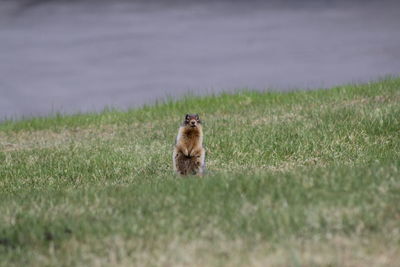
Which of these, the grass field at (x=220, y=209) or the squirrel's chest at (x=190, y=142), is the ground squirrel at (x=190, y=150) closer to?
the squirrel's chest at (x=190, y=142)

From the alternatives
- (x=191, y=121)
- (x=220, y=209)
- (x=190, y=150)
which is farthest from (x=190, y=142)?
(x=220, y=209)

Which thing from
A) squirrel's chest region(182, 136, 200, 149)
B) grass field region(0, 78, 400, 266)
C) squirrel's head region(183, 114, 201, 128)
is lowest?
grass field region(0, 78, 400, 266)

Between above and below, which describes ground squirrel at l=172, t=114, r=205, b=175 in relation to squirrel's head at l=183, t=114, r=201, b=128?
below

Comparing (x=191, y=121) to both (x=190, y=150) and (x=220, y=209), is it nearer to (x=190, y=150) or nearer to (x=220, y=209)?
(x=190, y=150)

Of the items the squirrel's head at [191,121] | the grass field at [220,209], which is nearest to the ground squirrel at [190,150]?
the squirrel's head at [191,121]

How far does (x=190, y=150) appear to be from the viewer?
13469 mm

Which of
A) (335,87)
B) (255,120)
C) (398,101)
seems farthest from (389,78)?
(255,120)

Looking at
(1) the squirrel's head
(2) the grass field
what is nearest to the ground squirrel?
(1) the squirrel's head

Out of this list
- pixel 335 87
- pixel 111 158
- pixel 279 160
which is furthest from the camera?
pixel 335 87

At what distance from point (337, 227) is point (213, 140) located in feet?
32.7

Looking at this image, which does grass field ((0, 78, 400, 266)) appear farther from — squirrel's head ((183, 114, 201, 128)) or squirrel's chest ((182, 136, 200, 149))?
squirrel's head ((183, 114, 201, 128))

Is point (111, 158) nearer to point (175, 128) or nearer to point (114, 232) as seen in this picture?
point (175, 128)

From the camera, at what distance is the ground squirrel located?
1343cm

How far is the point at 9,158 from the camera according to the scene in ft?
61.8
